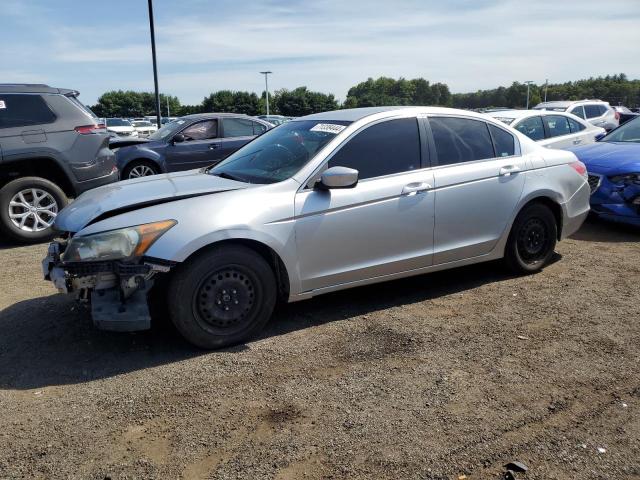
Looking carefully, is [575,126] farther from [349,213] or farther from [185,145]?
[349,213]

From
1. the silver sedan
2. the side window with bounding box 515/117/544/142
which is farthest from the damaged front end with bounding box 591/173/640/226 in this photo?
the side window with bounding box 515/117/544/142

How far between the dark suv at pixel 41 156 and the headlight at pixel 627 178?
21.8ft

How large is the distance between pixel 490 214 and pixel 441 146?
2.46 ft

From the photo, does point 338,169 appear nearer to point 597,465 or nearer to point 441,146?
point 441,146

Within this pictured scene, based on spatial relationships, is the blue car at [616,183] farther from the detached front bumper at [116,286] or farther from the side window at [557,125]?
the detached front bumper at [116,286]

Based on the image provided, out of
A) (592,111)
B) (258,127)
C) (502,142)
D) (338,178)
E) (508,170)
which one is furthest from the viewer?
(592,111)

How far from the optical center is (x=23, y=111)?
7262 mm

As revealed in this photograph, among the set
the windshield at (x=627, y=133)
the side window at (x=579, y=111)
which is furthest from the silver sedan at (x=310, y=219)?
the side window at (x=579, y=111)

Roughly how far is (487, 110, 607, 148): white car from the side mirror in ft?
21.9

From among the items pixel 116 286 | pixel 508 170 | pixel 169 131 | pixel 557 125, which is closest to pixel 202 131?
pixel 169 131

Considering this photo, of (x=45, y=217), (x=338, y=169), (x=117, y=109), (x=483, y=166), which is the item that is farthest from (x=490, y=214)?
(x=117, y=109)

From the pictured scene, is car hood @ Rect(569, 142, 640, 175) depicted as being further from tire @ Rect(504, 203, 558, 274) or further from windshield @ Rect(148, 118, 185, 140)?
windshield @ Rect(148, 118, 185, 140)

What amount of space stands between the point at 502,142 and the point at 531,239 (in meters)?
0.98

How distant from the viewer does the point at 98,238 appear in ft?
12.0
